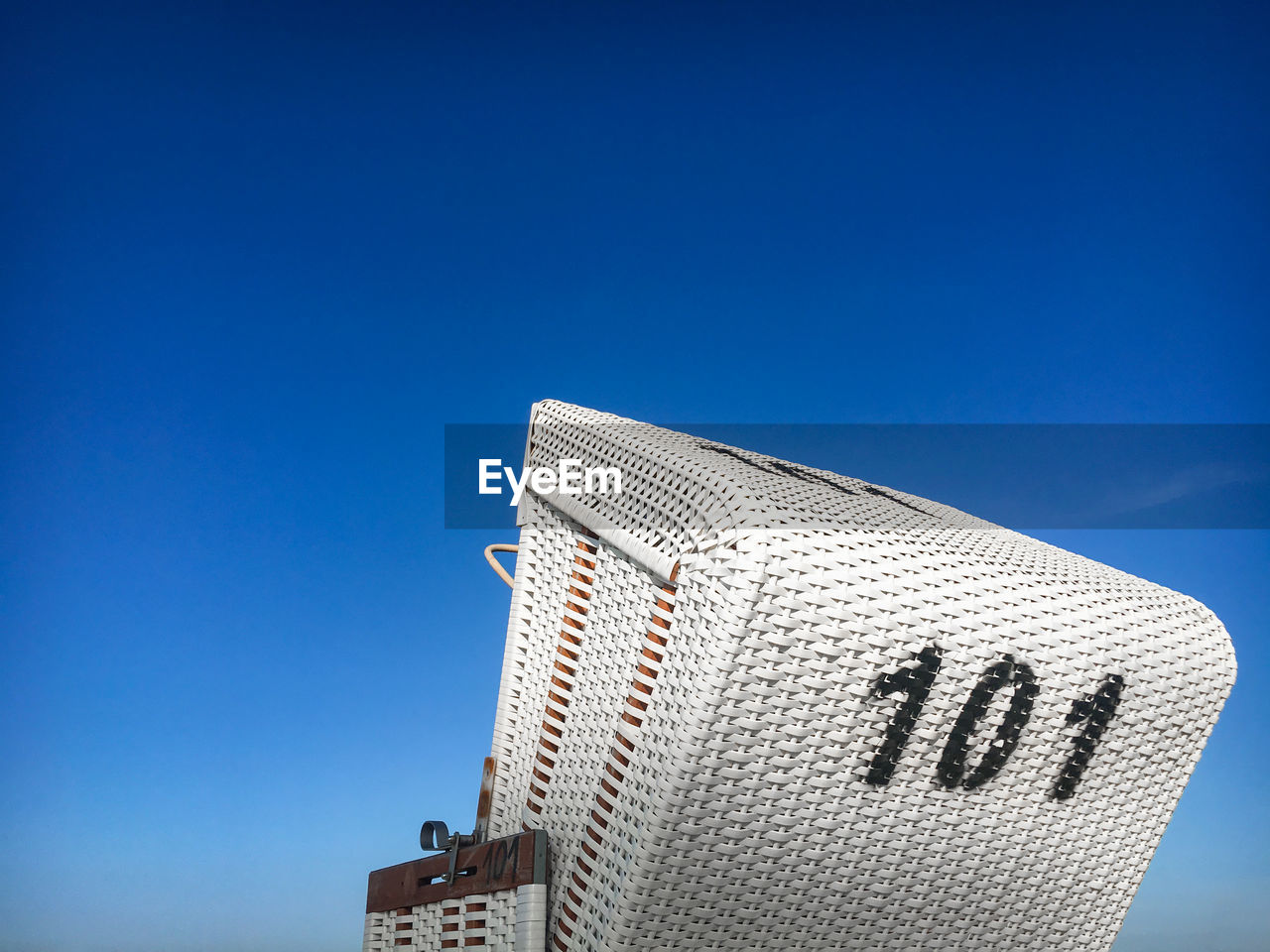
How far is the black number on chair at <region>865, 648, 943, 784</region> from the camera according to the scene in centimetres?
90

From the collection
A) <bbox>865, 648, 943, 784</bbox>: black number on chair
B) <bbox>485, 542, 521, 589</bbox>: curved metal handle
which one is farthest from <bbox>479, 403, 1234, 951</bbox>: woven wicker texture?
<bbox>485, 542, 521, 589</bbox>: curved metal handle

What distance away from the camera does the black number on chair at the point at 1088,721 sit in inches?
39.3

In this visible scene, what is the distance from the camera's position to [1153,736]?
1063 mm

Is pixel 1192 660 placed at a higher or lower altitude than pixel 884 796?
higher

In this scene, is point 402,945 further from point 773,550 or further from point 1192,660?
point 1192,660

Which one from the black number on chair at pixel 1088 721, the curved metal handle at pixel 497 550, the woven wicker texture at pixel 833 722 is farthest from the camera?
the curved metal handle at pixel 497 550

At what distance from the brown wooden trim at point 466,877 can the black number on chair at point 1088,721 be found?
0.61 m

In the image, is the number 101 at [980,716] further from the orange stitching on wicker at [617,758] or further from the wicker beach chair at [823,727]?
the orange stitching on wicker at [617,758]

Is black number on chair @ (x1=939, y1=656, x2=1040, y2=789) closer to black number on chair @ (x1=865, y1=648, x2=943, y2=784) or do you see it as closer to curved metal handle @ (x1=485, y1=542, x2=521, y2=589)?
black number on chair @ (x1=865, y1=648, x2=943, y2=784)

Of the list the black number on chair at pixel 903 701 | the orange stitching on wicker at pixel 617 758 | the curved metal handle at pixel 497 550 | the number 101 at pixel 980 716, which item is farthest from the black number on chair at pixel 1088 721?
the curved metal handle at pixel 497 550

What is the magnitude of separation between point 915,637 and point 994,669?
111mm

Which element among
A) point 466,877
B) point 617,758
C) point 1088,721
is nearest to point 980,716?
point 1088,721

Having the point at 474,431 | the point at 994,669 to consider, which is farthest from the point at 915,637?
the point at 474,431

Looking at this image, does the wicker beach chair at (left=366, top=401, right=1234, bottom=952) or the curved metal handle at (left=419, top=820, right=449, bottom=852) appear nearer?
the wicker beach chair at (left=366, top=401, right=1234, bottom=952)
